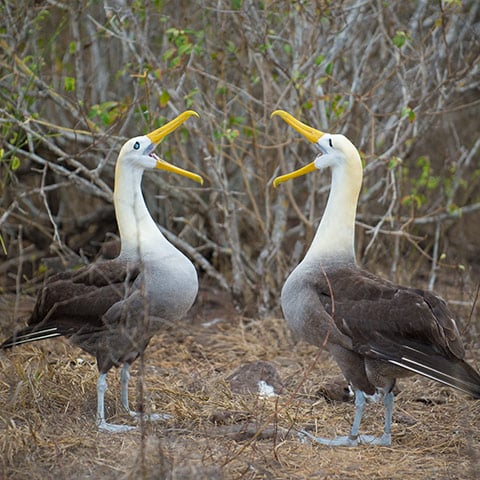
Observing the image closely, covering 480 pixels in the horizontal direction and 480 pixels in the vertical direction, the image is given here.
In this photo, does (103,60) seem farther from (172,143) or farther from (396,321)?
(396,321)

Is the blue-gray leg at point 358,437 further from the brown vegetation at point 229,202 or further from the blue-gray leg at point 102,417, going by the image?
the blue-gray leg at point 102,417

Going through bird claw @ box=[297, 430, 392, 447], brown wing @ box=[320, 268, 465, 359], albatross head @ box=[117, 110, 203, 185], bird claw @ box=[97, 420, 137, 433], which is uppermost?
albatross head @ box=[117, 110, 203, 185]

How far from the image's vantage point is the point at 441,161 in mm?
9688

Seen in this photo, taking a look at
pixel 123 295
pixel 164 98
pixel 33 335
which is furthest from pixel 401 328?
pixel 164 98

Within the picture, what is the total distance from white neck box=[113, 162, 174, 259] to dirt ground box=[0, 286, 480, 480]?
2.71 ft

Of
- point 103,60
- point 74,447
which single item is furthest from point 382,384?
point 103,60

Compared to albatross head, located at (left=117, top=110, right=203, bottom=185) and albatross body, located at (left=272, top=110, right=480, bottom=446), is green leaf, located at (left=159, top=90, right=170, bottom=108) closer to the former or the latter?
albatross head, located at (left=117, top=110, right=203, bottom=185)

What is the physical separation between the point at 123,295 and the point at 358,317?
1232mm

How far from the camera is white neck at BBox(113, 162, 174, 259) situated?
4941 millimetres

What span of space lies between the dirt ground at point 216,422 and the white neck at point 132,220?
827 millimetres

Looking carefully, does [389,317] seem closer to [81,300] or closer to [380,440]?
[380,440]

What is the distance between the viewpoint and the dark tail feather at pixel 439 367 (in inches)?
161

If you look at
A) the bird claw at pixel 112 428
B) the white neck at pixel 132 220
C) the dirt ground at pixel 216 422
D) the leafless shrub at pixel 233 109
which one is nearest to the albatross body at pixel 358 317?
the dirt ground at pixel 216 422

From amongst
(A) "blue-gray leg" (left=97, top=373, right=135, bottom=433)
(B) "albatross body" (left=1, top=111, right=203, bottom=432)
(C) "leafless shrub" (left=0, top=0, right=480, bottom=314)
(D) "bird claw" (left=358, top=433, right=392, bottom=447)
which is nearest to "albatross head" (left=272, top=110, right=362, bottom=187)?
(B) "albatross body" (left=1, top=111, right=203, bottom=432)
